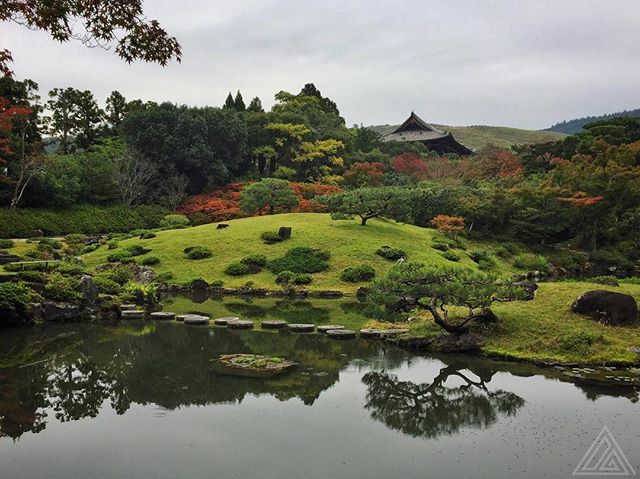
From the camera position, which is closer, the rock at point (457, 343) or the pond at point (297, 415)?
the pond at point (297, 415)

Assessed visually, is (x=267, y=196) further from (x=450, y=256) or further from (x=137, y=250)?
(x=450, y=256)

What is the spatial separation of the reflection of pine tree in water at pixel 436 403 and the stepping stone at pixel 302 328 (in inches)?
224

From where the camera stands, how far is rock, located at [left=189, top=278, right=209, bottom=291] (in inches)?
1186

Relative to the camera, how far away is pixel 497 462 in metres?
9.21

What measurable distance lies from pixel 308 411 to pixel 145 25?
8.55m

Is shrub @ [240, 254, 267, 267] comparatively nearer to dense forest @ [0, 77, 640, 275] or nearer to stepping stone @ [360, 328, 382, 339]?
dense forest @ [0, 77, 640, 275]

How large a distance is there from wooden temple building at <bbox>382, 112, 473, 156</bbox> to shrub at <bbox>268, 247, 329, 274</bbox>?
53.9m

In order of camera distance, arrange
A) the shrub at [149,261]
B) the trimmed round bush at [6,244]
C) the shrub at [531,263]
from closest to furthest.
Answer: the shrub at [149,261] < the trimmed round bush at [6,244] < the shrub at [531,263]

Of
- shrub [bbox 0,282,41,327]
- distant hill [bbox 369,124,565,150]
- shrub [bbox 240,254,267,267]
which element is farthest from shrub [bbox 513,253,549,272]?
distant hill [bbox 369,124,565,150]

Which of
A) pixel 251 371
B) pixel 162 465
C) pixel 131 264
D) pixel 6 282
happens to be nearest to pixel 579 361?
pixel 251 371

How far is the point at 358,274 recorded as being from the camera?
30.1 m

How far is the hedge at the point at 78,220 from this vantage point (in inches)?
1540

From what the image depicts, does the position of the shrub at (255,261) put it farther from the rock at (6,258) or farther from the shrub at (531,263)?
the shrub at (531,263)

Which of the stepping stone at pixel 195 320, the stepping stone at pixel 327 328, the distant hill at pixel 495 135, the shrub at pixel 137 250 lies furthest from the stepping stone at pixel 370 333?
the distant hill at pixel 495 135
